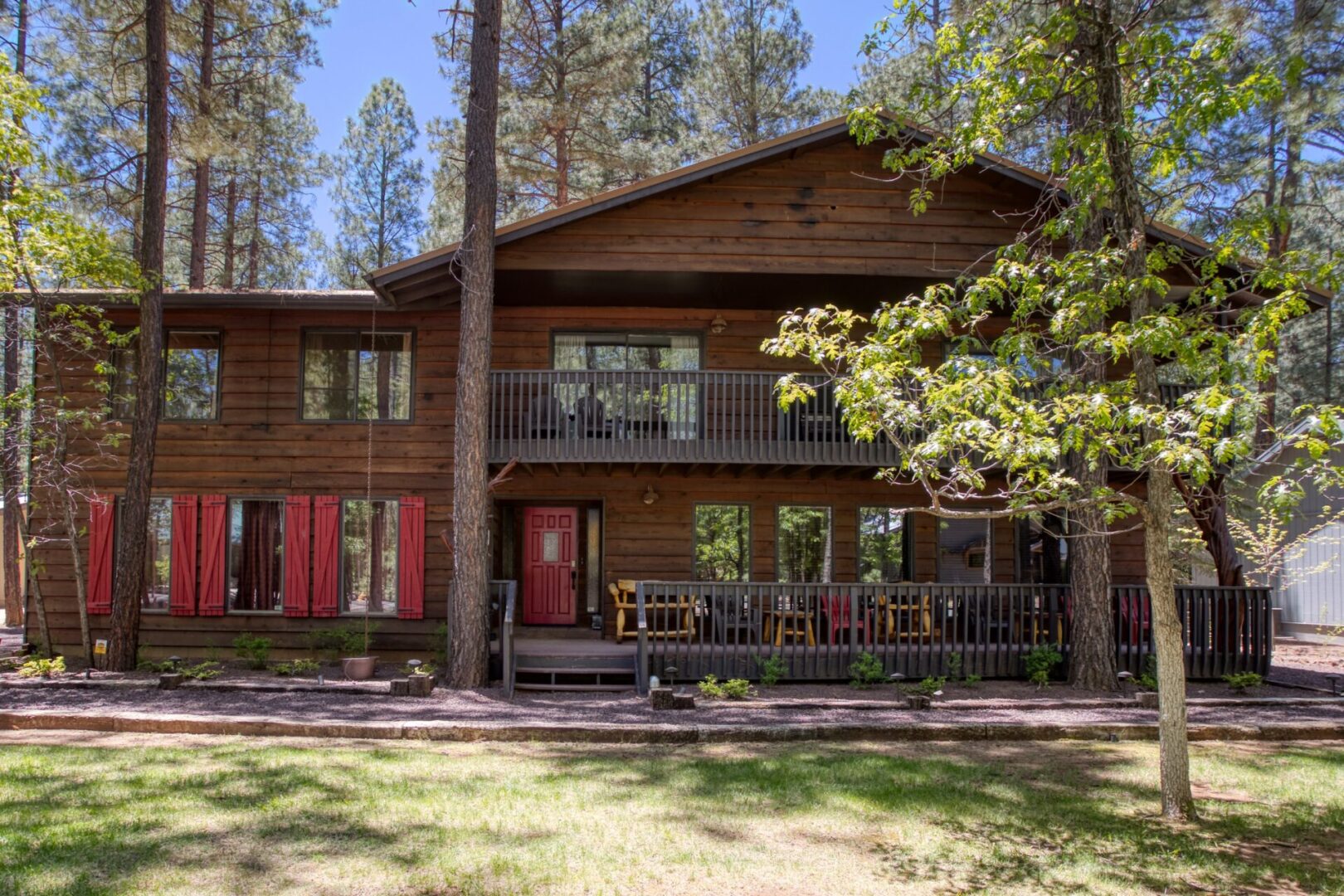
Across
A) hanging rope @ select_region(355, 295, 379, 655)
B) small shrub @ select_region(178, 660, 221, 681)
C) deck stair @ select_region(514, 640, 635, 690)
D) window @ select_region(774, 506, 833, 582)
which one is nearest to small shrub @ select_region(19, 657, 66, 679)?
small shrub @ select_region(178, 660, 221, 681)

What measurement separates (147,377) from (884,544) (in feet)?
35.1

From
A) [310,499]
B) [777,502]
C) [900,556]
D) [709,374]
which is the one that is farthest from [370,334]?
[900,556]

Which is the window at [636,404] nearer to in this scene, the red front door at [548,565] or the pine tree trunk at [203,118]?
the red front door at [548,565]

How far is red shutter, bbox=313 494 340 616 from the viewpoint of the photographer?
13805 mm

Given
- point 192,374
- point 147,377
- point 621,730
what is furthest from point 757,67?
point 621,730

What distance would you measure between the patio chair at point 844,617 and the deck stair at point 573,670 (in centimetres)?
259

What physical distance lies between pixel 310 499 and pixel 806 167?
862 cm

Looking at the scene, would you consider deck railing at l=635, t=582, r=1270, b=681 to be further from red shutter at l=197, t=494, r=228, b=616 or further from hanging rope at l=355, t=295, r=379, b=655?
red shutter at l=197, t=494, r=228, b=616

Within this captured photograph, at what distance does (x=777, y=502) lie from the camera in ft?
47.9

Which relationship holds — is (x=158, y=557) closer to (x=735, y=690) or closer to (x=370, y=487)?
(x=370, y=487)

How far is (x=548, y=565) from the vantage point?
49.7 feet

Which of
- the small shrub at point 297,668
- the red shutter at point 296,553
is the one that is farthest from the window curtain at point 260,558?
the small shrub at point 297,668

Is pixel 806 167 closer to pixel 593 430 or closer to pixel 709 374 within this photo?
pixel 709 374

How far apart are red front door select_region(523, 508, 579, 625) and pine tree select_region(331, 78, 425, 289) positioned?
18118 millimetres
